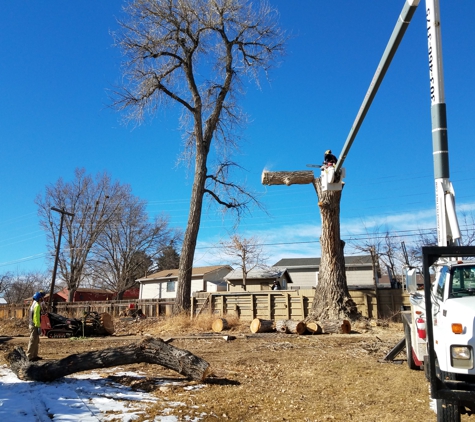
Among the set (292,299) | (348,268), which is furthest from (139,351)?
(348,268)

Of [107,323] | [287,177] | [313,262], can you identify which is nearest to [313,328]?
[287,177]

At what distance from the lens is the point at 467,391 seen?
450cm

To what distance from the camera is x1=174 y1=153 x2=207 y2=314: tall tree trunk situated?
2256cm

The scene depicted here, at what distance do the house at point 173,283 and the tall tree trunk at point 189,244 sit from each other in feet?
89.9

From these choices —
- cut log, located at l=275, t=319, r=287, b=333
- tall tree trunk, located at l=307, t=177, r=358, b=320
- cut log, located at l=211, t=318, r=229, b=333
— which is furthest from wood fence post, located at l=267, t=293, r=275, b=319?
cut log, located at l=275, t=319, r=287, b=333

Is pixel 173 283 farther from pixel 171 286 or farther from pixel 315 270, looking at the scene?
pixel 315 270

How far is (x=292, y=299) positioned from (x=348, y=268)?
26.1 metres

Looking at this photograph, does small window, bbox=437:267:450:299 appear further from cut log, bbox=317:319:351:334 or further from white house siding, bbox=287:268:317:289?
white house siding, bbox=287:268:317:289

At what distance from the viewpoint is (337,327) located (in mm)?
16844

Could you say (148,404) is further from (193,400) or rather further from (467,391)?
(467,391)

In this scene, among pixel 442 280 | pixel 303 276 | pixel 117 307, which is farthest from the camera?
pixel 303 276

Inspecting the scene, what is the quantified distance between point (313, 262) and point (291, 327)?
33.7 m

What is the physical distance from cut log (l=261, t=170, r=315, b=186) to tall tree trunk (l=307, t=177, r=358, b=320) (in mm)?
549

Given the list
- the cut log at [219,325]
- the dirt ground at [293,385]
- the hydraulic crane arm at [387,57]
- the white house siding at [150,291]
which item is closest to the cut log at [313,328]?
the dirt ground at [293,385]
